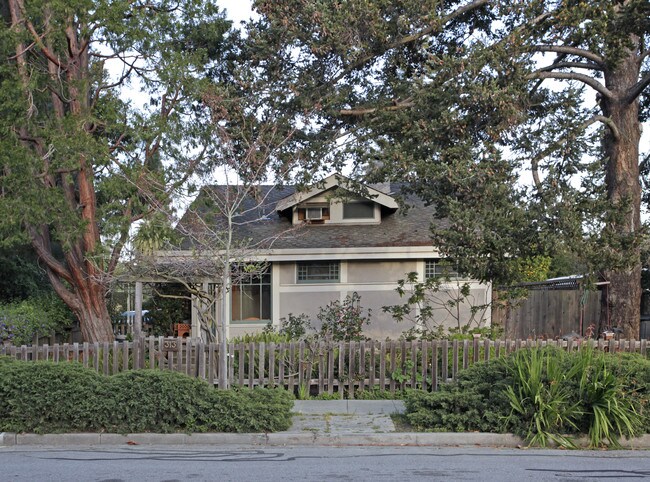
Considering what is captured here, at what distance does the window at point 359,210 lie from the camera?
65.8 ft

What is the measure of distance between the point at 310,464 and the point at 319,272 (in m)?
11.0

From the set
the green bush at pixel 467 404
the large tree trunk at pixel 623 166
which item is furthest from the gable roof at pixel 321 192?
the green bush at pixel 467 404

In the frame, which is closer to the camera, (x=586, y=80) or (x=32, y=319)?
(x=586, y=80)

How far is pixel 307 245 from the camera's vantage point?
18594mm

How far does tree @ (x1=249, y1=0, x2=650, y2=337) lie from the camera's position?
42.3 feet

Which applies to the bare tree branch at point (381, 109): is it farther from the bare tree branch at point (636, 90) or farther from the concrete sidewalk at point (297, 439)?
the concrete sidewalk at point (297, 439)

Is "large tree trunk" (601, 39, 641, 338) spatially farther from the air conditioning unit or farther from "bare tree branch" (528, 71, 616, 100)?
the air conditioning unit

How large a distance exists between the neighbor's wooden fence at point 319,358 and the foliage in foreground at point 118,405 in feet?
7.66

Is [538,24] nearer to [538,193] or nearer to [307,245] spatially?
[538,193]

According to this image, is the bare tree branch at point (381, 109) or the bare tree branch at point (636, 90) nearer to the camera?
the bare tree branch at point (636, 90)

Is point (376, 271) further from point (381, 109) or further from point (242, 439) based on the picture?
point (242, 439)

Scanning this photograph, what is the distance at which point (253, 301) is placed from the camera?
19.5 m

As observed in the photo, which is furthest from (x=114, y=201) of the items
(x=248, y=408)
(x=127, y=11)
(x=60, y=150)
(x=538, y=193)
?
(x=538, y=193)

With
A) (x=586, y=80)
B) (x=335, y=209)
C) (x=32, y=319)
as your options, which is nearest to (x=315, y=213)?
(x=335, y=209)
